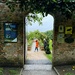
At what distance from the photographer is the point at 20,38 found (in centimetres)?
1458

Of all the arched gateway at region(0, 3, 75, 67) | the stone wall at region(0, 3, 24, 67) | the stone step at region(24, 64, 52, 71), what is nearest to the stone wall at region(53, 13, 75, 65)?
the arched gateway at region(0, 3, 75, 67)

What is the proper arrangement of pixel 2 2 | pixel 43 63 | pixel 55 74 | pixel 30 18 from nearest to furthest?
pixel 55 74 → pixel 2 2 → pixel 43 63 → pixel 30 18

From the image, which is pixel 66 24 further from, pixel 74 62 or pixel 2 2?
pixel 2 2

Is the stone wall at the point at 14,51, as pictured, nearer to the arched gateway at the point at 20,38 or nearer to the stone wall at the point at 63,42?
the arched gateway at the point at 20,38

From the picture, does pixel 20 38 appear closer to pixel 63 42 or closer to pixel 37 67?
pixel 37 67

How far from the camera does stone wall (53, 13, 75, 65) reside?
14688mm

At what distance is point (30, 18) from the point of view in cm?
1781

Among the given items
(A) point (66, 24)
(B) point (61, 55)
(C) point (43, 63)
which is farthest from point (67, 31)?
(C) point (43, 63)

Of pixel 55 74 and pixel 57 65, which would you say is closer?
pixel 55 74

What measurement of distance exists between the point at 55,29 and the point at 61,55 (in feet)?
4.59

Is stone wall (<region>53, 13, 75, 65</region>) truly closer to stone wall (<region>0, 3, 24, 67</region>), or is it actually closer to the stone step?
the stone step

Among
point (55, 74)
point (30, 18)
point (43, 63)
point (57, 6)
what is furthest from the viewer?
point (30, 18)

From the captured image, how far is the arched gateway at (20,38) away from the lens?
1442cm

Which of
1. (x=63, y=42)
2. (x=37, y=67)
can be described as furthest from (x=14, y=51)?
(x=63, y=42)
